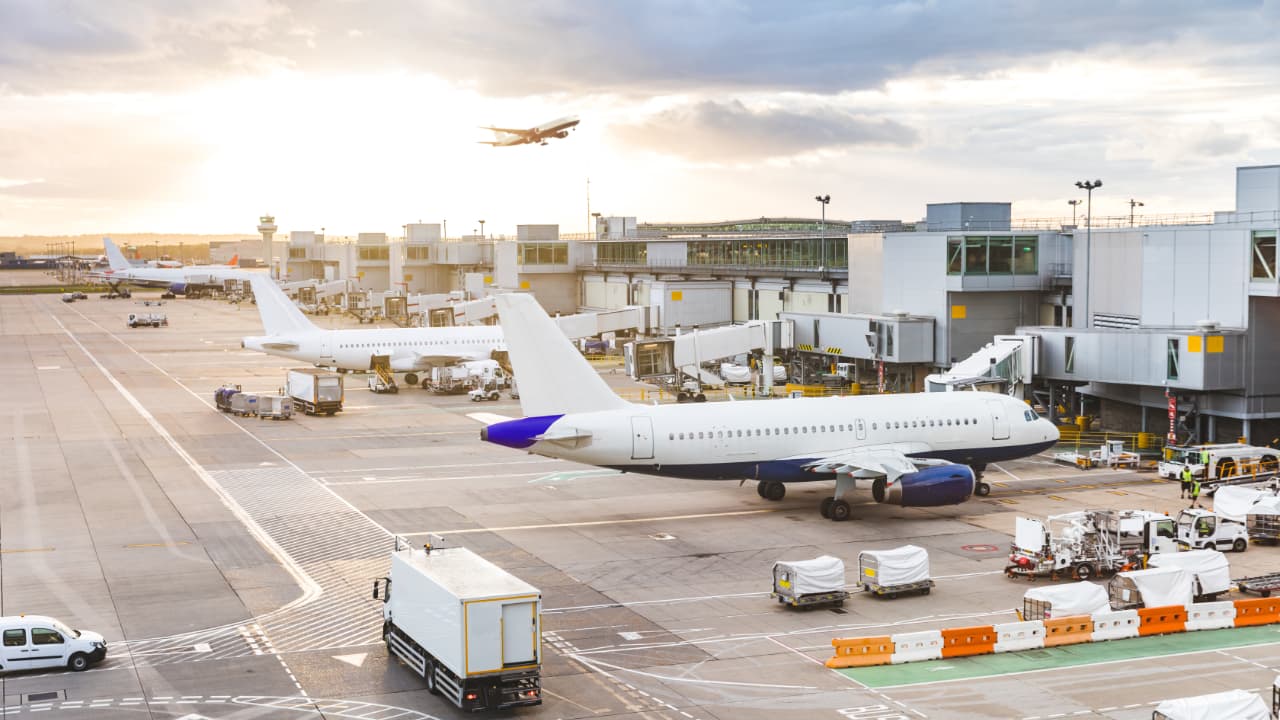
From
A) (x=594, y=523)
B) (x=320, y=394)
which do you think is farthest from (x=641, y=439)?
(x=320, y=394)

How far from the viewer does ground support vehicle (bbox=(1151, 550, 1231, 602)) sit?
3553cm

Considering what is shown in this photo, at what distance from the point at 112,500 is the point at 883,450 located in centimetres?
3152

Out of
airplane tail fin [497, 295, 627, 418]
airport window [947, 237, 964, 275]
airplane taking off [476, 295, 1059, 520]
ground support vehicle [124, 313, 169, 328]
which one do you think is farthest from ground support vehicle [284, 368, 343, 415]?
ground support vehicle [124, 313, 169, 328]

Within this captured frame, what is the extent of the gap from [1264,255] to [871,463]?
24.1 metres

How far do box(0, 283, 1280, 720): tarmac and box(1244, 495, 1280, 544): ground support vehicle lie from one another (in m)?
0.84

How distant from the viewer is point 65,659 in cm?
2981

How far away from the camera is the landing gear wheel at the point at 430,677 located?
27797 millimetres

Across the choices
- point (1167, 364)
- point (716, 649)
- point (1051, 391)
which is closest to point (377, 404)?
point (1051, 391)

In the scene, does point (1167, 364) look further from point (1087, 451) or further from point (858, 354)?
point (858, 354)

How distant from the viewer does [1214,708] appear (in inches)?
923

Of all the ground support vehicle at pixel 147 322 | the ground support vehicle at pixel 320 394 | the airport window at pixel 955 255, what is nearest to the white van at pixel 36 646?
the ground support vehicle at pixel 320 394

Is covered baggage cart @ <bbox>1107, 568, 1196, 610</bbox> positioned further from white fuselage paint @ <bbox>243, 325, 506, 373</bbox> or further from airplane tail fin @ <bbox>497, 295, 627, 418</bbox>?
white fuselage paint @ <bbox>243, 325, 506, 373</bbox>

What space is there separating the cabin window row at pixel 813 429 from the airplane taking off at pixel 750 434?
39 mm

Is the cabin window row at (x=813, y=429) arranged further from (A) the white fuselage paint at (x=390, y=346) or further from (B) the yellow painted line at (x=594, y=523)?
(A) the white fuselage paint at (x=390, y=346)
